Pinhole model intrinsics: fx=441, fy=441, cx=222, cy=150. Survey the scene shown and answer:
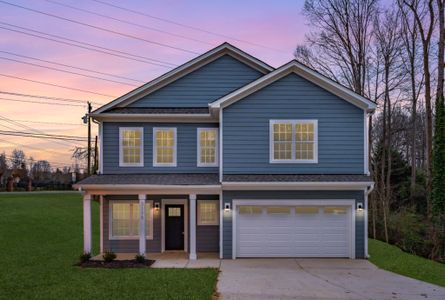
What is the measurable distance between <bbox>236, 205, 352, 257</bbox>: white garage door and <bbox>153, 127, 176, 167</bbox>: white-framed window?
3.45 meters

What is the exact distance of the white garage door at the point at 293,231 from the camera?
603 inches

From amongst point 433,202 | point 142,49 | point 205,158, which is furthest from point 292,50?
point 205,158

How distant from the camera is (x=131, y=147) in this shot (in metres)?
16.7

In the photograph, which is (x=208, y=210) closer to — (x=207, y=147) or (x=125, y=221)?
(x=207, y=147)

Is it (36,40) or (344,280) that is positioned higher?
(36,40)

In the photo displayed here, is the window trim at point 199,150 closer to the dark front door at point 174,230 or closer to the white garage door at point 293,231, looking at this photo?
the dark front door at point 174,230

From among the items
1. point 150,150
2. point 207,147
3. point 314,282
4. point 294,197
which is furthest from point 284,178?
point 150,150

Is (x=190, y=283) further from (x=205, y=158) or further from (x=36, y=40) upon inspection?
(x=36, y=40)

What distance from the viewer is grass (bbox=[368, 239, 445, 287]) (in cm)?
1267

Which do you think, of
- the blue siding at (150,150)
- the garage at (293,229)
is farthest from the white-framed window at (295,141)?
the blue siding at (150,150)

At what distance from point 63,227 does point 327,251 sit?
17.0m

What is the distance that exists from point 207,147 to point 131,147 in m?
2.89

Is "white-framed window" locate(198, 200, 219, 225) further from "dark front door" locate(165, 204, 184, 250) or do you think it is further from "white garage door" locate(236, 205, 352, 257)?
"white garage door" locate(236, 205, 352, 257)

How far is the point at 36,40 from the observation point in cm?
2022
